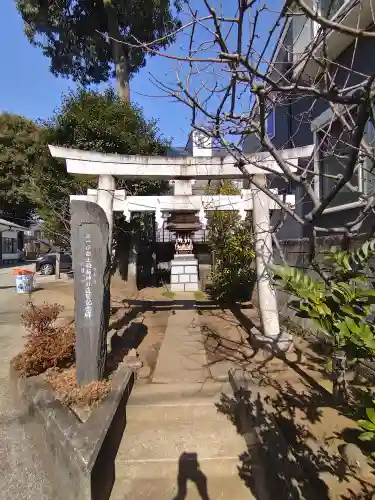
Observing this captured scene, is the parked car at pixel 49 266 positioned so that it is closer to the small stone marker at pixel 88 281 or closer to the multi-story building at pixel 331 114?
the multi-story building at pixel 331 114

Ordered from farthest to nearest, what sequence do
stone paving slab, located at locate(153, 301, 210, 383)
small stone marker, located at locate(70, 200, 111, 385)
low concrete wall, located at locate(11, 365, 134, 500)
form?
1. stone paving slab, located at locate(153, 301, 210, 383)
2. small stone marker, located at locate(70, 200, 111, 385)
3. low concrete wall, located at locate(11, 365, 134, 500)

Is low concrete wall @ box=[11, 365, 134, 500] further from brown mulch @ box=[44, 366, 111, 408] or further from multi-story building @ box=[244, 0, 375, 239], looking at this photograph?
multi-story building @ box=[244, 0, 375, 239]

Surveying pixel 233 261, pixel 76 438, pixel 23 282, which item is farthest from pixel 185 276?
pixel 76 438

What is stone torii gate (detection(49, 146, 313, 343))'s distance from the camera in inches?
238

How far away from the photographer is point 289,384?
16.4 ft

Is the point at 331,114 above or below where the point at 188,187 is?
above

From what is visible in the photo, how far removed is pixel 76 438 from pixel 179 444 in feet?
4.27

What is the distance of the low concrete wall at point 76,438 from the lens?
303 cm

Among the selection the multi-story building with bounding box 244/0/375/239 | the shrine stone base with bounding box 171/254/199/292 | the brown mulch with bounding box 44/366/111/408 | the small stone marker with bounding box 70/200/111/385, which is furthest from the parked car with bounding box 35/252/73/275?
the small stone marker with bounding box 70/200/111/385

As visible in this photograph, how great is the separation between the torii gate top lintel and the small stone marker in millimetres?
1979

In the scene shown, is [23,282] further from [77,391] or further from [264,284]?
[264,284]

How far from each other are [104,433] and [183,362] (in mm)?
2584

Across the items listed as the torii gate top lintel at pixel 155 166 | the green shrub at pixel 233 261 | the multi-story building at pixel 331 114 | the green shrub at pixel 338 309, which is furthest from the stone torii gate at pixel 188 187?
the green shrub at pixel 233 261

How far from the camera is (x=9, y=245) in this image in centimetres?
3431
